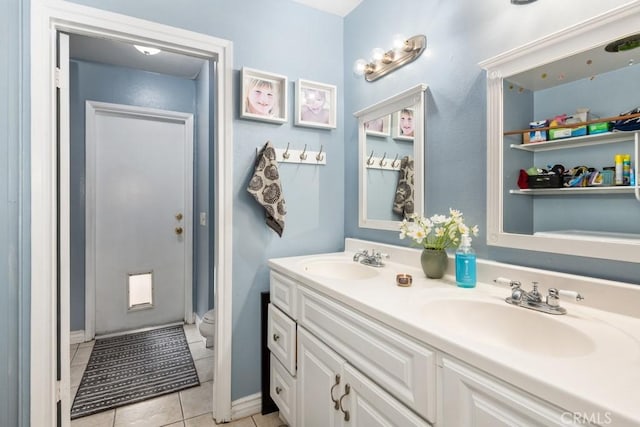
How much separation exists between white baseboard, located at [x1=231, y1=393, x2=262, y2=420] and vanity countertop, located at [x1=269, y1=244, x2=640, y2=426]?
96 cm

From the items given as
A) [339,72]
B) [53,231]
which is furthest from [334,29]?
[53,231]

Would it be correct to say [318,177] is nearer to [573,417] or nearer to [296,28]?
[296,28]

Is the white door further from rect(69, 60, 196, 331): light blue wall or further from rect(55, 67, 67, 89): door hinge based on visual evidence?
rect(55, 67, 67, 89): door hinge

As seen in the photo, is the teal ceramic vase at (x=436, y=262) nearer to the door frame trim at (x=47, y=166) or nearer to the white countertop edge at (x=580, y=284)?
the white countertop edge at (x=580, y=284)

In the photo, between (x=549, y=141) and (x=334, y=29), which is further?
(x=334, y=29)

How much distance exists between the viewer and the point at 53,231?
144cm

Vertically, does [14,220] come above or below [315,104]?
below

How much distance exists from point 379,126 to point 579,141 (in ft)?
3.30

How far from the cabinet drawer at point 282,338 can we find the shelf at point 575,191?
1161 millimetres

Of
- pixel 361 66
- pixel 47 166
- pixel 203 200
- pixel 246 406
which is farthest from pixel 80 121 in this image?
pixel 246 406

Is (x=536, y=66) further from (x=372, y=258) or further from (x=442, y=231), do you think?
(x=372, y=258)

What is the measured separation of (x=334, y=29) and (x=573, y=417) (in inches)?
90.3

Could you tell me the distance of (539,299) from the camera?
98cm
